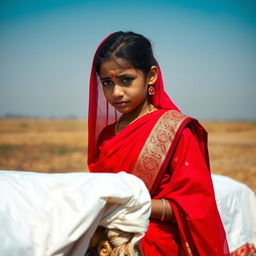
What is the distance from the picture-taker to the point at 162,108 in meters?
2.37

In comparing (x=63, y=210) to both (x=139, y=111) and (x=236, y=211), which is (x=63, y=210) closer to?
(x=139, y=111)

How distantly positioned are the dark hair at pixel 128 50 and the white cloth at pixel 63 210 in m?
0.89

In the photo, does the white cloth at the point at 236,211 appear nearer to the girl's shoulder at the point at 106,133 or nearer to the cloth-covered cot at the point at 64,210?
the girl's shoulder at the point at 106,133

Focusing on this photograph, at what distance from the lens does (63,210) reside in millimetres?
1336

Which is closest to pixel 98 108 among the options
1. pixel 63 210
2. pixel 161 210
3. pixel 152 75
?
pixel 152 75

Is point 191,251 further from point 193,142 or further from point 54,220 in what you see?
point 54,220

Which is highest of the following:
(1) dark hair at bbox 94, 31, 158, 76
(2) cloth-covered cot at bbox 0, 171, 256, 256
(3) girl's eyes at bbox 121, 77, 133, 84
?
(1) dark hair at bbox 94, 31, 158, 76

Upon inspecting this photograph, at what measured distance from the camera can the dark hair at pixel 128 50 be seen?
2.12 metres

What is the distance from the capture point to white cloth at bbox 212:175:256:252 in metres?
3.31

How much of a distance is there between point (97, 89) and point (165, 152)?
33.4 inches

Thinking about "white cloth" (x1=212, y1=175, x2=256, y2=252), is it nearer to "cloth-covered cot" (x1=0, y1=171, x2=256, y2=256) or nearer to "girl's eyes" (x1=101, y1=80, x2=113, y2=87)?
"girl's eyes" (x1=101, y1=80, x2=113, y2=87)

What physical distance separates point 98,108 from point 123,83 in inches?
23.3

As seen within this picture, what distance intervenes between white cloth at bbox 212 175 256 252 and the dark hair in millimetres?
1639

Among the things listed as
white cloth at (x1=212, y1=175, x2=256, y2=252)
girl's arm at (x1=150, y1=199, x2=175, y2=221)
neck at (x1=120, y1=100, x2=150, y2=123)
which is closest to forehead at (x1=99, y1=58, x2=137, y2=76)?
neck at (x1=120, y1=100, x2=150, y2=123)
